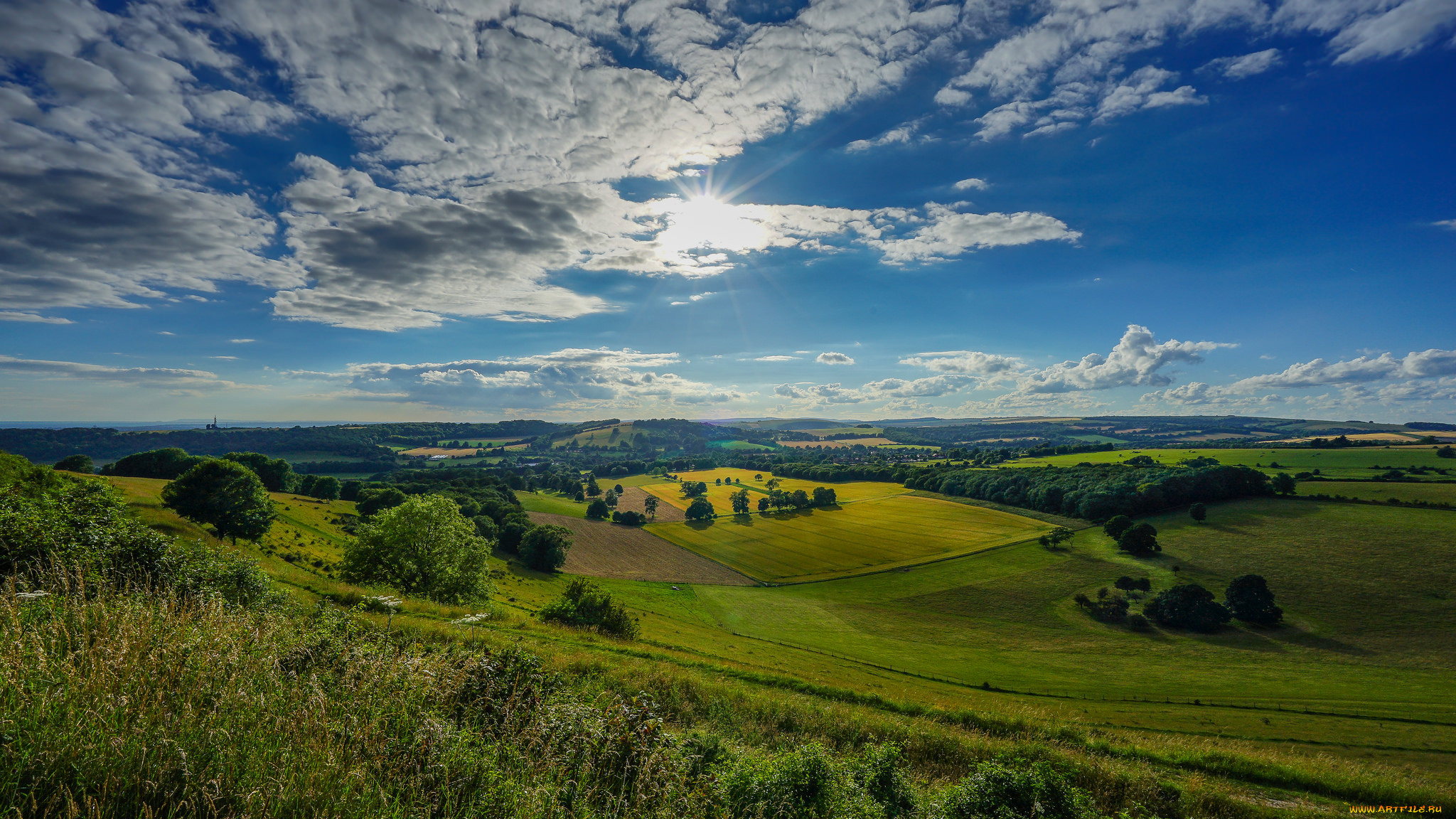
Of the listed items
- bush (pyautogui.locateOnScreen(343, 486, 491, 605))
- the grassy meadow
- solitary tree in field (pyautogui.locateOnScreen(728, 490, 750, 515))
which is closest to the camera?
the grassy meadow

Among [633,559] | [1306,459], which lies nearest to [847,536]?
[633,559]

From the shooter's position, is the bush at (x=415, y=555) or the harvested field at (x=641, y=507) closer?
the bush at (x=415, y=555)

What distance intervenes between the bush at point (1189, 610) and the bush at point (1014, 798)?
212ft

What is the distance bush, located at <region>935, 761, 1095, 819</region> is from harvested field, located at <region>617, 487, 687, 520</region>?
107715 mm

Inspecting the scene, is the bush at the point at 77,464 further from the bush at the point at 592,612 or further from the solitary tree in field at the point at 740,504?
the solitary tree in field at the point at 740,504

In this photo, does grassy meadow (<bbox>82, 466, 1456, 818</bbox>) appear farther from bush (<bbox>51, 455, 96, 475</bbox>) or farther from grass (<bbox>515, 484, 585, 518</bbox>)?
grass (<bbox>515, 484, 585, 518</bbox>)

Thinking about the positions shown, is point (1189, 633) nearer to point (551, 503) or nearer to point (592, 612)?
point (592, 612)

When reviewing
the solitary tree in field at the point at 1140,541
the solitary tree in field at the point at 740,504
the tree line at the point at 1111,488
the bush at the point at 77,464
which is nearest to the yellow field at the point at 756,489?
the solitary tree in field at the point at 740,504

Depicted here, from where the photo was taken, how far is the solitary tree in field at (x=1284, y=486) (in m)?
82.2

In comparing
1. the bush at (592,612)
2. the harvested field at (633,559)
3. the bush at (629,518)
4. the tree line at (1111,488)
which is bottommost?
the harvested field at (633,559)

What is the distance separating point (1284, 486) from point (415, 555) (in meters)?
126

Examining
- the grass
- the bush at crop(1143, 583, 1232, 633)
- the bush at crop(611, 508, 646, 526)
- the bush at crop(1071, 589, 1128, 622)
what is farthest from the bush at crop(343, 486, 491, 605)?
the bush at crop(611, 508, 646, 526)

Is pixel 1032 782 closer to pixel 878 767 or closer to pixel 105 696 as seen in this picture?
pixel 878 767

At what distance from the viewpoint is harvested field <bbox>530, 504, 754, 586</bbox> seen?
75000 millimetres
